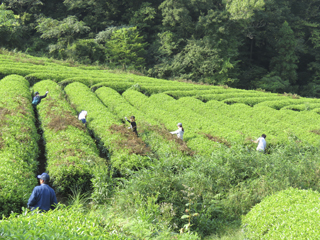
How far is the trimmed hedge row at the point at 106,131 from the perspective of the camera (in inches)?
416

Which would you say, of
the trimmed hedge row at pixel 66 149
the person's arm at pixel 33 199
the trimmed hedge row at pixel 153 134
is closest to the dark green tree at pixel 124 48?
the trimmed hedge row at pixel 153 134

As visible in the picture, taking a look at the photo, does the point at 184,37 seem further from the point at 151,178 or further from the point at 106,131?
the point at 151,178

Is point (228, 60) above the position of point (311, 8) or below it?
below

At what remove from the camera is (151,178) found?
27.2ft

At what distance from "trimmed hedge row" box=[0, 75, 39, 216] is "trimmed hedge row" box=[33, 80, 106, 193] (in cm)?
72

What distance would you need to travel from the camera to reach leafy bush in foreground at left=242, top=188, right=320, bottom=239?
20.0 feet

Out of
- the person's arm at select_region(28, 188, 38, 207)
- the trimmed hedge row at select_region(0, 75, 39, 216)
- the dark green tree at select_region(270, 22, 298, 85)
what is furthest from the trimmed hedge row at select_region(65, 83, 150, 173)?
the dark green tree at select_region(270, 22, 298, 85)

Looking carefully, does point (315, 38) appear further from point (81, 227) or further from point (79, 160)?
point (81, 227)

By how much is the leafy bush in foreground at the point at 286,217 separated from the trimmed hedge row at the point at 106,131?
458 cm

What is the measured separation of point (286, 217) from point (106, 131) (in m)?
9.37

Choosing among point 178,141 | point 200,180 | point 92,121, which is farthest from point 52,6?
point 200,180

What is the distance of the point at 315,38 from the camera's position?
165 feet

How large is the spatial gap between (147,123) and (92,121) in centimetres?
325

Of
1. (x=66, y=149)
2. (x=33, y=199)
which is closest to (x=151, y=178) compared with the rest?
(x=33, y=199)
